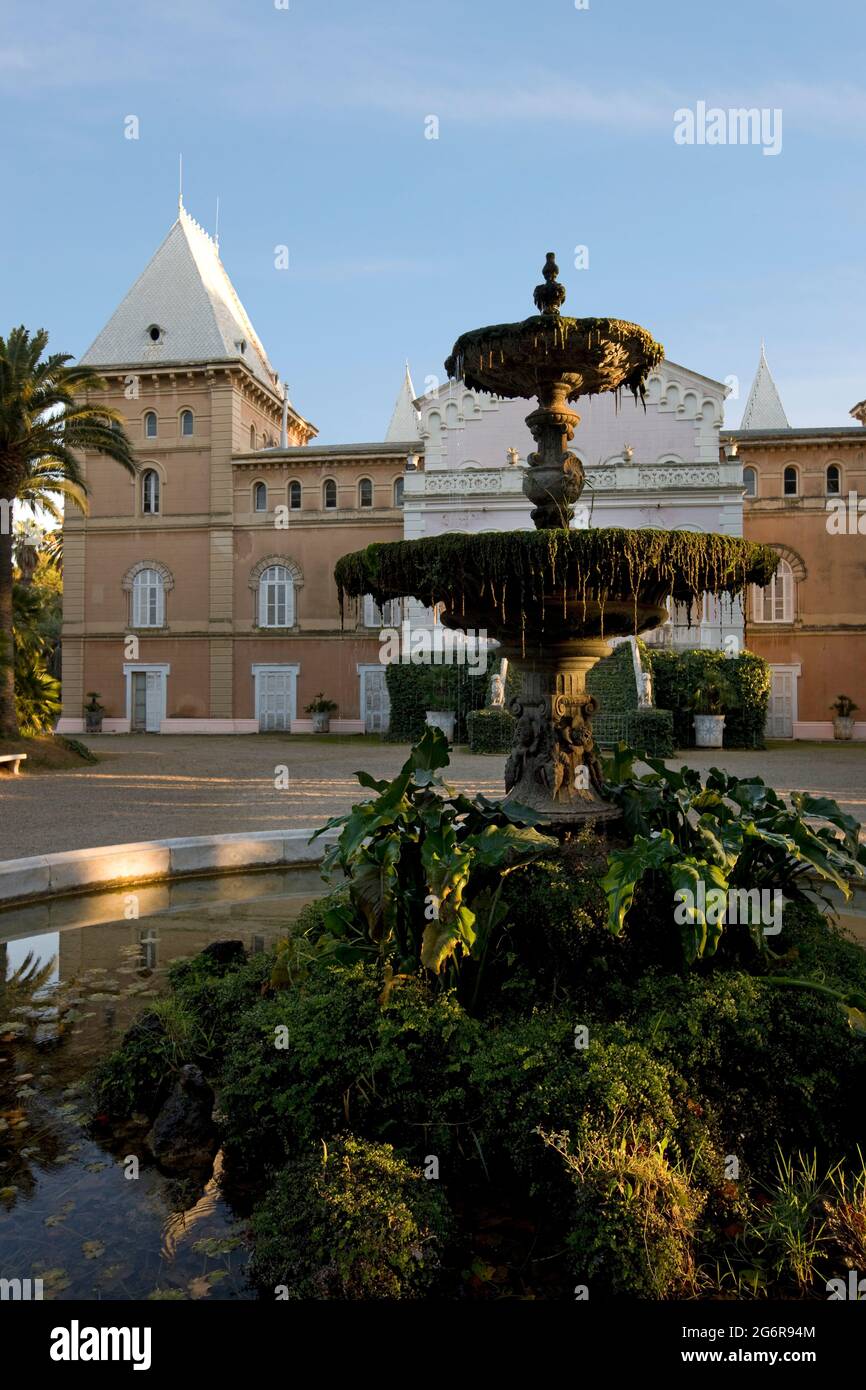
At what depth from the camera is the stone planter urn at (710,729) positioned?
2458 cm

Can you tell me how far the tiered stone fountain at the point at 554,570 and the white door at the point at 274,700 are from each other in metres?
28.8

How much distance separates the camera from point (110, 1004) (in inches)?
207

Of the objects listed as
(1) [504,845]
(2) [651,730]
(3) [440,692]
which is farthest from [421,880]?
(3) [440,692]

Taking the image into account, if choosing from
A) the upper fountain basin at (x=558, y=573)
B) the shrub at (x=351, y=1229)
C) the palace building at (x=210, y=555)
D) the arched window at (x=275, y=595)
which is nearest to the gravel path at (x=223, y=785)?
the upper fountain basin at (x=558, y=573)

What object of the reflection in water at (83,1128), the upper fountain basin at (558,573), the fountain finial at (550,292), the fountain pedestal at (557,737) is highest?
the fountain finial at (550,292)

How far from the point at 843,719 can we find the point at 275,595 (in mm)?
20814

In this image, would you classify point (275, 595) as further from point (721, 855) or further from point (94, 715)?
point (721, 855)

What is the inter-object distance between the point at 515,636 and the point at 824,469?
2996 centimetres

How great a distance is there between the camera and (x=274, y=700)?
34.8m

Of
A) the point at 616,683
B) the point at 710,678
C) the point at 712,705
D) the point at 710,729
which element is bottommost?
the point at 710,729

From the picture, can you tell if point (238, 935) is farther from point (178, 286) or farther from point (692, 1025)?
point (178, 286)

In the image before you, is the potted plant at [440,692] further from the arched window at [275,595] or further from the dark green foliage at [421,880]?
the dark green foliage at [421,880]

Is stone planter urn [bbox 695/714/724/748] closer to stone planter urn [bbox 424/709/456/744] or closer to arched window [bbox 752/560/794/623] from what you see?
stone planter urn [bbox 424/709/456/744]
